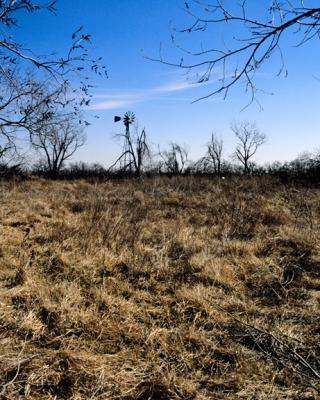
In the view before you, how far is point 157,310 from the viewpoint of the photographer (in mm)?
3568

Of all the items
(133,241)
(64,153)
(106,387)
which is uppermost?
(64,153)

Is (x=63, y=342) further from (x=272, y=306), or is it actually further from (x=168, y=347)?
(x=272, y=306)

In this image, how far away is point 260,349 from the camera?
2871 millimetres

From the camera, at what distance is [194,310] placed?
11.7 feet

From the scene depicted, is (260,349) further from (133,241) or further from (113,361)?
(133,241)

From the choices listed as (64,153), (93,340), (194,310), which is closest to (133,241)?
(194,310)

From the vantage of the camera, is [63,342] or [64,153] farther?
[64,153]

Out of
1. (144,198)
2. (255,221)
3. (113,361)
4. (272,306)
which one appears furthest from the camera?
(144,198)

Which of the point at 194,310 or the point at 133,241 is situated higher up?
the point at 133,241

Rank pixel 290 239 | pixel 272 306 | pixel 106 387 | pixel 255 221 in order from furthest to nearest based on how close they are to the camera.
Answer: pixel 255 221 → pixel 290 239 → pixel 272 306 → pixel 106 387

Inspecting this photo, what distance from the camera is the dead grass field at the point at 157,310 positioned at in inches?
98.0

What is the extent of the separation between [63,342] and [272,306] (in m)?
2.08

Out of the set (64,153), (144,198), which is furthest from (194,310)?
(64,153)

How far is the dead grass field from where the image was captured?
98.0 inches
